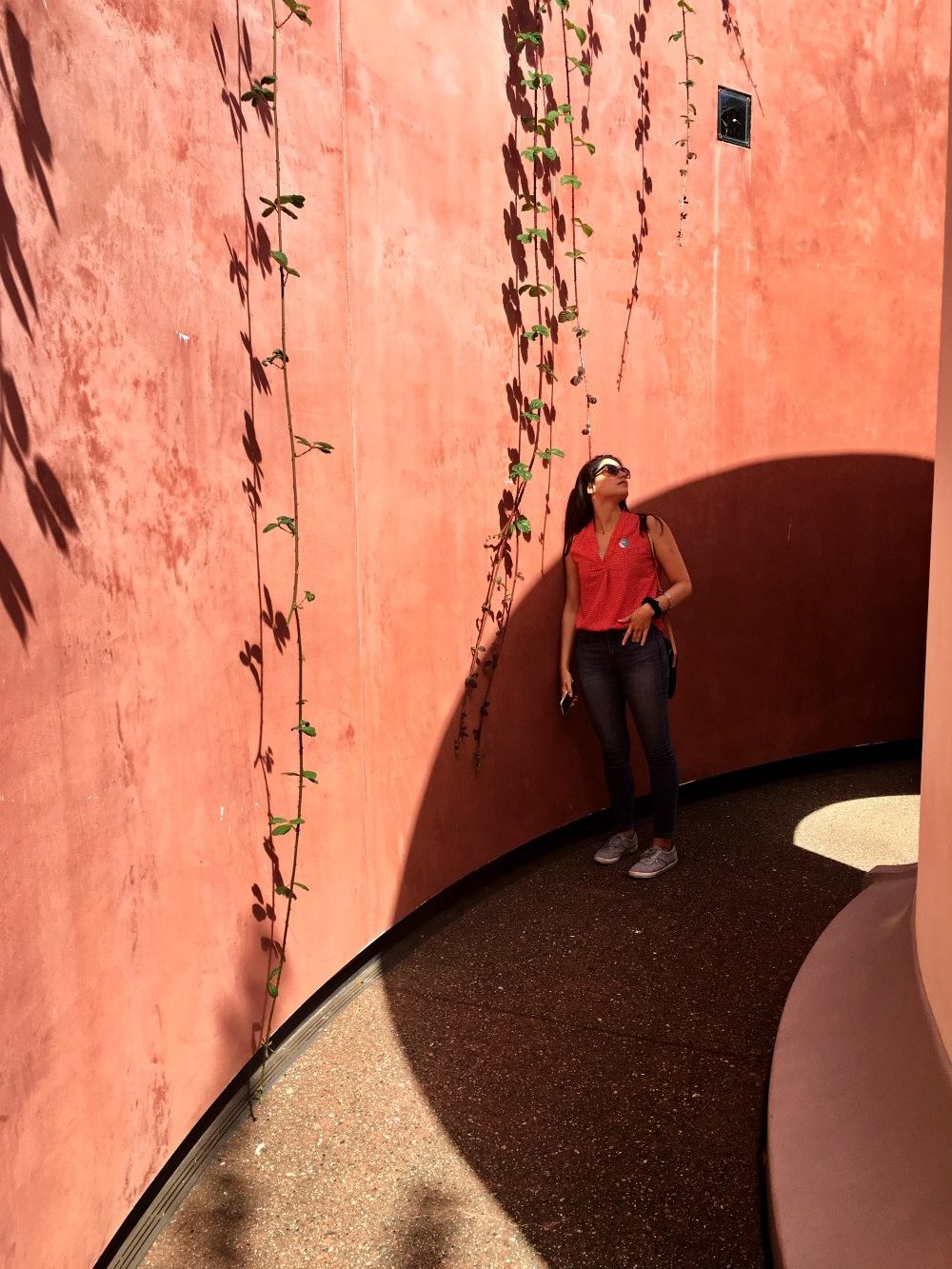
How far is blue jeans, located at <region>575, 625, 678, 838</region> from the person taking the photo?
4.28 meters

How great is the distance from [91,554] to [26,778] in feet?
1.57

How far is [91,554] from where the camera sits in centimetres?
208

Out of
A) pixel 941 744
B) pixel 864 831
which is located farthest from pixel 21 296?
pixel 864 831

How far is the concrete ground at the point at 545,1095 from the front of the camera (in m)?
2.28

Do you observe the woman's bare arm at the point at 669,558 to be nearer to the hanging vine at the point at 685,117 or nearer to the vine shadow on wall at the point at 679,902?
the vine shadow on wall at the point at 679,902

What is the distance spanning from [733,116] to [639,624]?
8.84ft

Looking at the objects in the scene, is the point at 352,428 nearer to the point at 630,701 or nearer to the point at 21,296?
the point at 21,296

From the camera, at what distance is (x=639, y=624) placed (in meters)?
4.20

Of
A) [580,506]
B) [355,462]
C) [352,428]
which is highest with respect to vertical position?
[352,428]

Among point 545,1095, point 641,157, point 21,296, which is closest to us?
point 21,296

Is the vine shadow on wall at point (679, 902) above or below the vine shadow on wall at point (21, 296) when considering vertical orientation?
below

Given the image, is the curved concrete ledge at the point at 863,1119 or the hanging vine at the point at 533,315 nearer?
the curved concrete ledge at the point at 863,1119

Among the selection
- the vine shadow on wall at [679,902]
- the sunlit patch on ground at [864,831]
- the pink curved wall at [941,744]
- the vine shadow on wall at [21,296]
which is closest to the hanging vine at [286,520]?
the vine shadow on wall at [679,902]

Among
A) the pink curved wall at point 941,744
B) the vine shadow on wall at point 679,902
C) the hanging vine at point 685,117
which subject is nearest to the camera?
the pink curved wall at point 941,744
